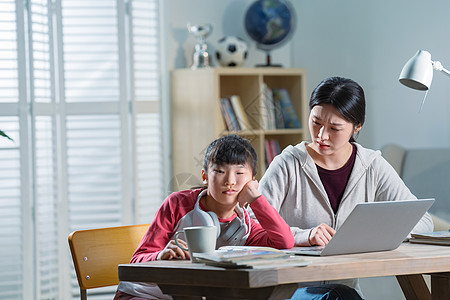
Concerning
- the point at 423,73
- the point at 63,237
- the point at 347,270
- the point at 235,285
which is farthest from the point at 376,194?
the point at 63,237

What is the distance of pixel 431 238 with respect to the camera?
1808mm

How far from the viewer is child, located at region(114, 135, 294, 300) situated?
1723mm

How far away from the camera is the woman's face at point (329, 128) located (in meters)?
1.99

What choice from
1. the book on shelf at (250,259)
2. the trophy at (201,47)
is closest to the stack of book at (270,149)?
the trophy at (201,47)

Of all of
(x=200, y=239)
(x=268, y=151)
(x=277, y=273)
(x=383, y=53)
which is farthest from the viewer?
(x=268, y=151)

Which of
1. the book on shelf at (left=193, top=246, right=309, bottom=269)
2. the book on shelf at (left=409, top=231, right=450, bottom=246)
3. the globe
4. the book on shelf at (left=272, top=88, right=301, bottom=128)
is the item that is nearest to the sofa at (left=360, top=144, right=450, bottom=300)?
the book on shelf at (left=272, top=88, right=301, bottom=128)

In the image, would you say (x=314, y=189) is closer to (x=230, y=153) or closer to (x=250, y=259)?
(x=230, y=153)

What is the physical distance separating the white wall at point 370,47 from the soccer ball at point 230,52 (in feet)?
0.67

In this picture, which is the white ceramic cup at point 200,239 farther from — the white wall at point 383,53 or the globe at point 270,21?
the globe at point 270,21

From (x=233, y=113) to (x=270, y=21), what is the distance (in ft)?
1.91

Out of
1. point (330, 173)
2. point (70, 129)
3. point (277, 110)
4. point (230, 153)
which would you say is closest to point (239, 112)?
point (277, 110)

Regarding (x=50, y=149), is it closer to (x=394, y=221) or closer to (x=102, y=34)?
(x=102, y=34)

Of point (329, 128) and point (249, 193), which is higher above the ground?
point (329, 128)

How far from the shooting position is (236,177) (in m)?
1.75
